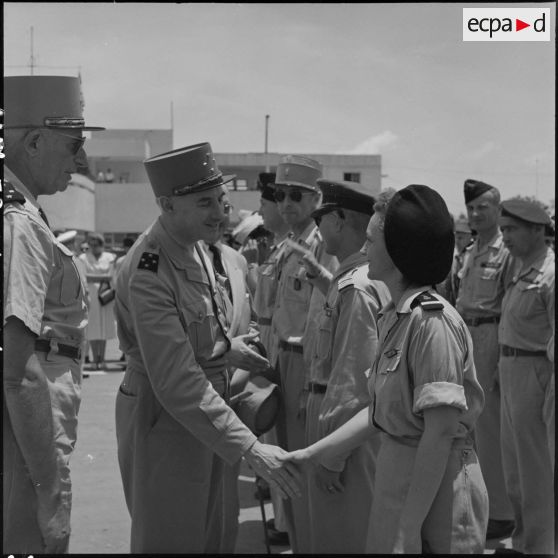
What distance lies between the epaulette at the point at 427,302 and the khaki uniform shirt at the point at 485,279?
149 inches

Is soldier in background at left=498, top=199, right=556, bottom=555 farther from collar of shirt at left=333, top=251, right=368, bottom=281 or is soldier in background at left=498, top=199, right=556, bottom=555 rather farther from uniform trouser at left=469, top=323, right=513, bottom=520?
collar of shirt at left=333, top=251, right=368, bottom=281

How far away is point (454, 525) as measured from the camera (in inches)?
101

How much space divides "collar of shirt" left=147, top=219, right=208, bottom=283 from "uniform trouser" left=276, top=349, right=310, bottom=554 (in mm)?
1398

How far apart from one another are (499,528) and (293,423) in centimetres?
203

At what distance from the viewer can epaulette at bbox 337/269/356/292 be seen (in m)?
3.62

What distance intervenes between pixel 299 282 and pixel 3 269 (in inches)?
111

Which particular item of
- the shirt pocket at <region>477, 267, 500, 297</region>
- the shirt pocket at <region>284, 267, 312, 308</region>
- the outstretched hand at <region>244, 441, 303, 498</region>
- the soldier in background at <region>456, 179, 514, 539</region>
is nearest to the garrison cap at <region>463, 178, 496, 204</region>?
the soldier in background at <region>456, 179, 514, 539</region>

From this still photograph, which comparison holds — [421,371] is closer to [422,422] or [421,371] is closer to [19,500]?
[422,422]

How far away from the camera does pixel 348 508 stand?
3.64m

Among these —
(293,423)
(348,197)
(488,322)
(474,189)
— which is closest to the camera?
(348,197)

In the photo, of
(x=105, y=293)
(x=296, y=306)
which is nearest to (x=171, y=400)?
(x=296, y=306)

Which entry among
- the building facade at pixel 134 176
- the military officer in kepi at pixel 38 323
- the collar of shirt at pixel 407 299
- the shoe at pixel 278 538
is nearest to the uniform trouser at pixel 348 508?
the collar of shirt at pixel 407 299

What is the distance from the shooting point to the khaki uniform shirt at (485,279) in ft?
20.6

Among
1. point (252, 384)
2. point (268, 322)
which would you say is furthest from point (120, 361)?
point (252, 384)
